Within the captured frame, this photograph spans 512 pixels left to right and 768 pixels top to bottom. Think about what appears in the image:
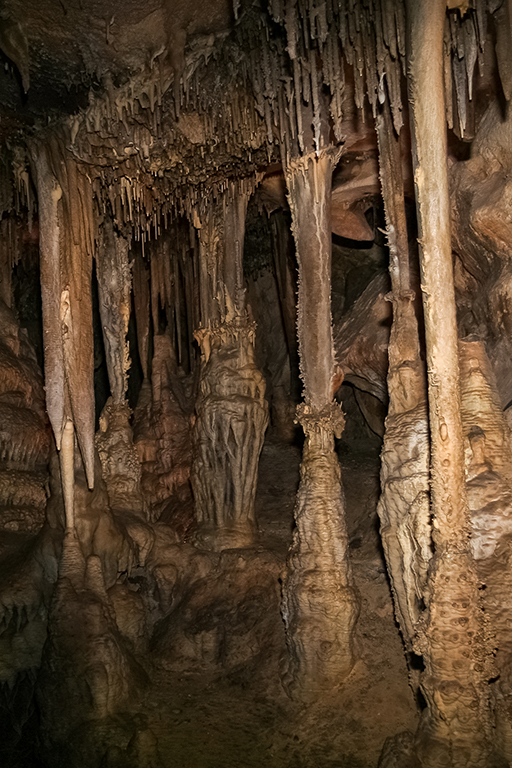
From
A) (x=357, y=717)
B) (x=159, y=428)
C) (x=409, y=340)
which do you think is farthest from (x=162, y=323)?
(x=357, y=717)

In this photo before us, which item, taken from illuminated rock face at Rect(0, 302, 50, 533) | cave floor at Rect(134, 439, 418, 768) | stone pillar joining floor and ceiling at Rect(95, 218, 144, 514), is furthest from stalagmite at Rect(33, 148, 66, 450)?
cave floor at Rect(134, 439, 418, 768)

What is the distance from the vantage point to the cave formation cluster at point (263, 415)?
6.05 metres

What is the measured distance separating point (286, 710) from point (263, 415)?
372cm

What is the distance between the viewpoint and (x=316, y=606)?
758 centimetres

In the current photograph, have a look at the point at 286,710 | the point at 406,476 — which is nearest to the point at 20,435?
the point at 286,710

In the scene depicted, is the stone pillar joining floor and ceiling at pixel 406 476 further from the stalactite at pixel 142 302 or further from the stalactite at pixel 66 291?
the stalactite at pixel 142 302

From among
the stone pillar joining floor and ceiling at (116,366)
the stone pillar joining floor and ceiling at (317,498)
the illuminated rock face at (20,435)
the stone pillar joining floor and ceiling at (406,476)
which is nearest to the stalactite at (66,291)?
the stone pillar joining floor and ceiling at (116,366)

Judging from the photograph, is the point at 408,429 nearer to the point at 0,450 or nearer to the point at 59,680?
the point at 59,680

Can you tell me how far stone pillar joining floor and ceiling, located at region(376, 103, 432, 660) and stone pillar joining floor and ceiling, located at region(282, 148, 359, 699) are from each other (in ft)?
2.33

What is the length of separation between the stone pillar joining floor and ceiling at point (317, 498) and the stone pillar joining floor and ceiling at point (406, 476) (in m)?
0.71

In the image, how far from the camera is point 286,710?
7516 mm

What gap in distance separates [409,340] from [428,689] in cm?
312

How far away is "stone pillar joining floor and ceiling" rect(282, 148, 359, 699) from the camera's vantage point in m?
7.54

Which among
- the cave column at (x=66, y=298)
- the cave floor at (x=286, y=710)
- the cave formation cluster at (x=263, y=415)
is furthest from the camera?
the cave column at (x=66, y=298)
